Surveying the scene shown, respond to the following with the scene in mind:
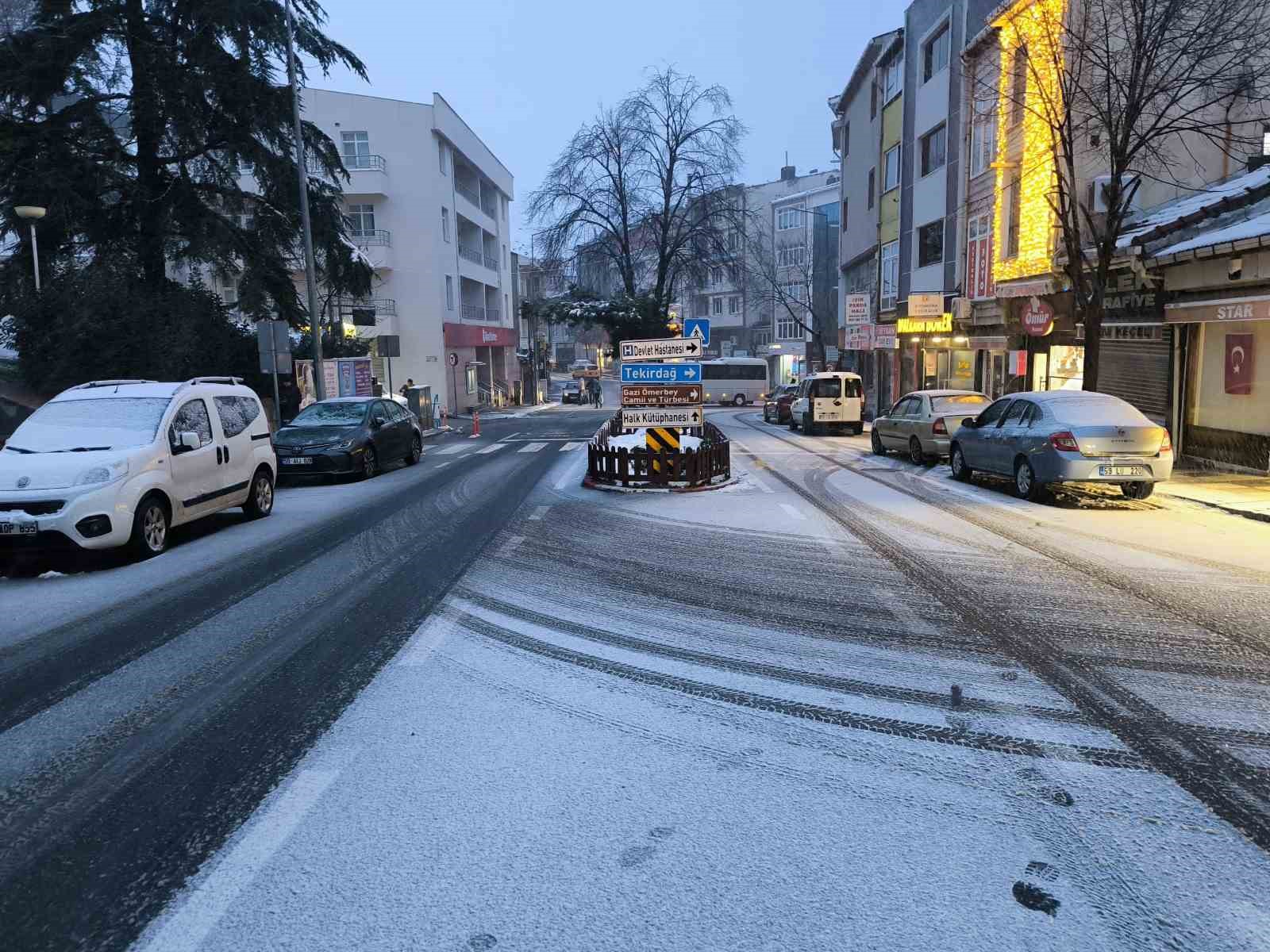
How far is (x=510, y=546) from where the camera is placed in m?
10.0

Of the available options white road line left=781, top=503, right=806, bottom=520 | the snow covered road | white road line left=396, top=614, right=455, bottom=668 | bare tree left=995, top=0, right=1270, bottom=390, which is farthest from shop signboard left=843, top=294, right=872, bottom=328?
white road line left=396, top=614, right=455, bottom=668

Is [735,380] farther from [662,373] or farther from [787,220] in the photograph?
[662,373]

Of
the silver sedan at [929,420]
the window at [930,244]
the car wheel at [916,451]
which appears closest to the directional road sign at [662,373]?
the silver sedan at [929,420]

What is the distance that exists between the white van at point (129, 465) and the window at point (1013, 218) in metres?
21.2

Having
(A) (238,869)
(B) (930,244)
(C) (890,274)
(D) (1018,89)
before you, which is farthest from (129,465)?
(C) (890,274)

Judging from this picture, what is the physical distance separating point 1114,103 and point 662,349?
963cm

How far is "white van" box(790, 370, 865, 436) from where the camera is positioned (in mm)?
30172

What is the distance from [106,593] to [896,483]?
11.9 m

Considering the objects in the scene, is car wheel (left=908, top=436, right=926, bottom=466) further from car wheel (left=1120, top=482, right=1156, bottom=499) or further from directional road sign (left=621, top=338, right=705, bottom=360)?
car wheel (left=1120, top=482, right=1156, bottom=499)

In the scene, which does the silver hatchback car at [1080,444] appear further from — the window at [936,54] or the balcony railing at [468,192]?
the balcony railing at [468,192]

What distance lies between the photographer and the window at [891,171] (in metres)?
37.5

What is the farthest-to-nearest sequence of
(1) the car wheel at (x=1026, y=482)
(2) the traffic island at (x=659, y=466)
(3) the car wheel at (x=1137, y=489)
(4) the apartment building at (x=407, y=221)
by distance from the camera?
(4) the apartment building at (x=407, y=221) < (2) the traffic island at (x=659, y=466) < (1) the car wheel at (x=1026, y=482) < (3) the car wheel at (x=1137, y=489)

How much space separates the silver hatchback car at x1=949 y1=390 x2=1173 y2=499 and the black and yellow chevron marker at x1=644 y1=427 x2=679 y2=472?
5160 mm

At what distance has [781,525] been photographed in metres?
11.3
